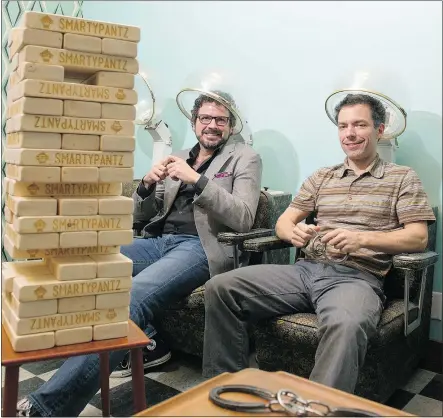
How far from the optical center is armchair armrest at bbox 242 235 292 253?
7.11 feet

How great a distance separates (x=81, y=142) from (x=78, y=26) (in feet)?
1.00

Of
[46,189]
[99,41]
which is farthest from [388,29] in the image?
[46,189]

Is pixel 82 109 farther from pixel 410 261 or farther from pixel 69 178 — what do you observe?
pixel 410 261

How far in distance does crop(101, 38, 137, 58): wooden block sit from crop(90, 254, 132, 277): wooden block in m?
0.56

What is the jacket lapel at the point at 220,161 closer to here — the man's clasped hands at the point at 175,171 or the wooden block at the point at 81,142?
the man's clasped hands at the point at 175,171

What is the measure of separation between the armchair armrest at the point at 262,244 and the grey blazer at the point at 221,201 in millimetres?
109

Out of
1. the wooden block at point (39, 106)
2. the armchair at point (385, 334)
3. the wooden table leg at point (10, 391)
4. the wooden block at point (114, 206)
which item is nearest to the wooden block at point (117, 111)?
the wooden block at point (39, 106)

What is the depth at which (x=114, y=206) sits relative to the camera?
1393mm

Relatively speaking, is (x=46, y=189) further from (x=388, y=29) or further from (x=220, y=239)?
(x=388, y=29)

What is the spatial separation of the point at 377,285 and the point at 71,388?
3.82 feet

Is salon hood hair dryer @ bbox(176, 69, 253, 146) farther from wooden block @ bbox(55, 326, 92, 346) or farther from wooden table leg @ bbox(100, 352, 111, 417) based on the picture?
wooden block @ bbox(55, 326, 92, 346)

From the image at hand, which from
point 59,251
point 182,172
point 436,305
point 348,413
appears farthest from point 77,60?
point 436,305

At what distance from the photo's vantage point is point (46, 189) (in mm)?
1363

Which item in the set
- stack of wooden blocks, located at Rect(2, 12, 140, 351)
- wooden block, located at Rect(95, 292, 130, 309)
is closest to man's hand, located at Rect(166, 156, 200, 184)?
stack of wooden blocks, located at Rect(2, 12, 140, 351)
